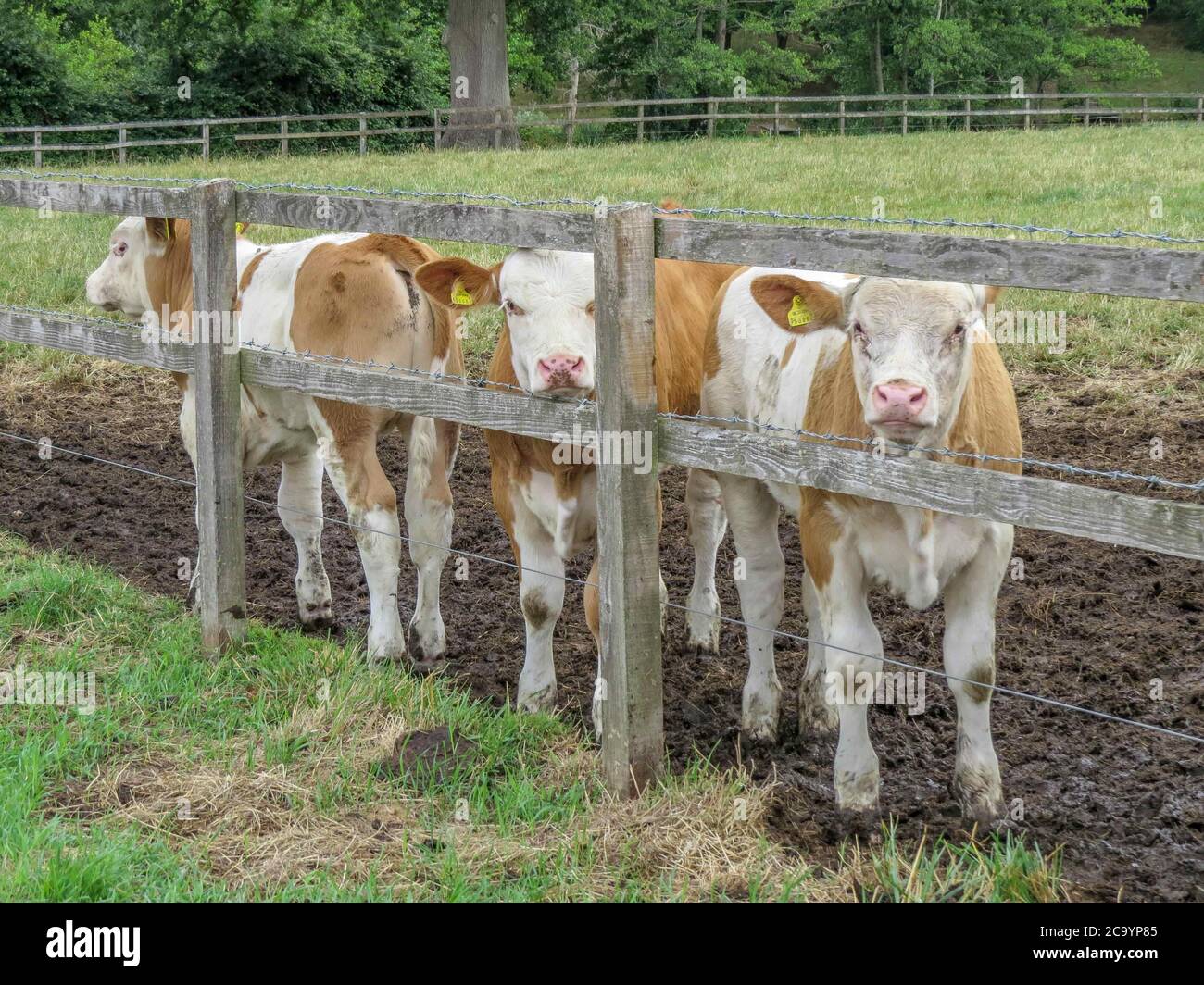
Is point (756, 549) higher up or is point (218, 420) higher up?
point (218, 420)

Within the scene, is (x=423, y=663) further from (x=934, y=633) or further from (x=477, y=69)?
(x=477, y=69)

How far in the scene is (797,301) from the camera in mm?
4254

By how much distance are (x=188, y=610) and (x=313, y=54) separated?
3160 cm

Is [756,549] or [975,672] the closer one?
[975,672]

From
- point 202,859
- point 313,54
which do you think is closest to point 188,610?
point 202,859

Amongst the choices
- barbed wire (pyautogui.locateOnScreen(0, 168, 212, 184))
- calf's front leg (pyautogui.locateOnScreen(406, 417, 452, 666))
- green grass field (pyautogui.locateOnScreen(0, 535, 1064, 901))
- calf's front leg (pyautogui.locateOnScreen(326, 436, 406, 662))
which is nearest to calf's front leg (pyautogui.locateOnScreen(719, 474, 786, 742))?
green grass field (pyautogui.locateOnScreen(0, 535, 1064, 901))

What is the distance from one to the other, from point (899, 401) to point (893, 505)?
1.88 feet

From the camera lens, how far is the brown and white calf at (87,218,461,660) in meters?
5.78

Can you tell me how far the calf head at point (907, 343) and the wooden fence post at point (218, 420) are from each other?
2.23 m

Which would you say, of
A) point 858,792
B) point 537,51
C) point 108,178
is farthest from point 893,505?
point 537,51

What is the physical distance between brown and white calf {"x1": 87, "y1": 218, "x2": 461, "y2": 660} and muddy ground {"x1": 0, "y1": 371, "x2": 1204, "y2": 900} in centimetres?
32

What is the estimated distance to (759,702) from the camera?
201 inches
